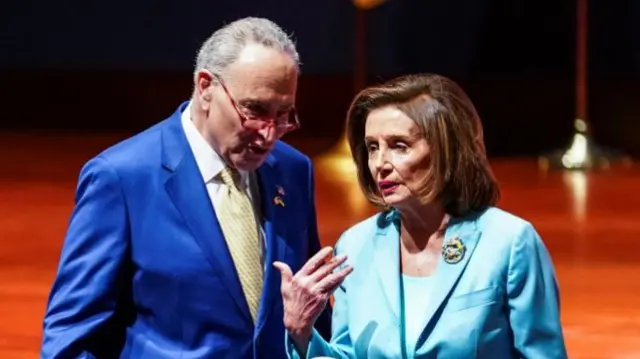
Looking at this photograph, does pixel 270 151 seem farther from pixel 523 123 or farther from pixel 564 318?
pixel 523 123

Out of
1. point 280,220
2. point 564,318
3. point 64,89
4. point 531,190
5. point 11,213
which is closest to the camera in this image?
point 280,220

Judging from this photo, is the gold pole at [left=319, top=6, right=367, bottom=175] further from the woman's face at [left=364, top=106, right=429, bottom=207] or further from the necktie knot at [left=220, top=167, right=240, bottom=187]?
the woman's face at [left=364, top=106, right=429, bottom=207]

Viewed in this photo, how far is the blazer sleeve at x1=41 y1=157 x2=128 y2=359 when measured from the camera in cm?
289

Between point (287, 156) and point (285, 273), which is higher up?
point (287, 156)

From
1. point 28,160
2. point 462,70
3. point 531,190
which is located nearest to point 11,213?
point 28,160

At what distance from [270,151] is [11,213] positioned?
13.1 feet

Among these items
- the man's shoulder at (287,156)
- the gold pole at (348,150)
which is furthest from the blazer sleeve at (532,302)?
the gold pole at (348,150)

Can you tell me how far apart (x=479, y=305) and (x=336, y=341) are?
0.34 metres

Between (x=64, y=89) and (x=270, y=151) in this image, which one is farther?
(x=64, y=89)

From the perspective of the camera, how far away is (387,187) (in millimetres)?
2918

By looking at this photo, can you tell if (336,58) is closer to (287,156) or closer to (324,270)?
(287,156)

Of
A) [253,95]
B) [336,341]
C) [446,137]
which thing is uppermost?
[253,95]

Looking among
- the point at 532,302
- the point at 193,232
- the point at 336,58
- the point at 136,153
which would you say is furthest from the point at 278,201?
the point at 336,58

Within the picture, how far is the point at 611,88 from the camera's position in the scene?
8.96 m
